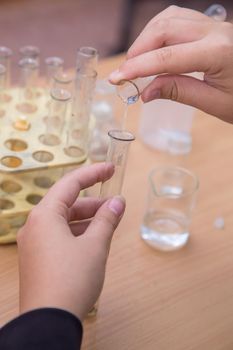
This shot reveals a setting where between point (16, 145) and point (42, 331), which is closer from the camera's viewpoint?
point (42, 331)

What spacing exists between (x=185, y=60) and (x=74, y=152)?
0.65 feet

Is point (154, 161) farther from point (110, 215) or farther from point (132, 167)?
point (110, 215)

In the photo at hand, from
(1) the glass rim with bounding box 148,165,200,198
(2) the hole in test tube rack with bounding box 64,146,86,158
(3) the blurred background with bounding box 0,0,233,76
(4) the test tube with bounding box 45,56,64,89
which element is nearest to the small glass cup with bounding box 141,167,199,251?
(1) the glass rim with bounding box 148,165,200,198

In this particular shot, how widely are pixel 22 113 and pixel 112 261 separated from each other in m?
0.25

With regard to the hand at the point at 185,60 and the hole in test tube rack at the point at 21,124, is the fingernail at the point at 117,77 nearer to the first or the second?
the hand at the point at 185,60

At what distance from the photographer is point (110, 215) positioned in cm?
56

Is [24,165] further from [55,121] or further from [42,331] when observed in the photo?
[42,331]

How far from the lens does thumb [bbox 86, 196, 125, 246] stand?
0.54 meters

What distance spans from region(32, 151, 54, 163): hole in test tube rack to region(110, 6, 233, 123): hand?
0.15 m

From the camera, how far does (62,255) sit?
1.71 ft

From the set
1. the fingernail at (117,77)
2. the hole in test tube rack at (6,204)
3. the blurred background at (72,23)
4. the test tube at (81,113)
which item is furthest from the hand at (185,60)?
the blurred background at (72,23)

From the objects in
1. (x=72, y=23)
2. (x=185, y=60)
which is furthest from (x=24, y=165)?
(x=72, y=23)

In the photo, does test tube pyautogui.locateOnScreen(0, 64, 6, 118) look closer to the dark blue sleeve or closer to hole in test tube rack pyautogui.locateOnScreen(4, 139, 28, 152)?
hole in test tube rack pyautogui.locateOnScreen(4, 139, 28, 152)

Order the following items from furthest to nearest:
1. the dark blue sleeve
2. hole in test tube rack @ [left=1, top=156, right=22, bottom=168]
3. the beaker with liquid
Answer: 1. the beaker with liquid
2. hole in test tube rack @ [left=1, top=156, right=22, bottom=168]
3. the dark blue sleeve
